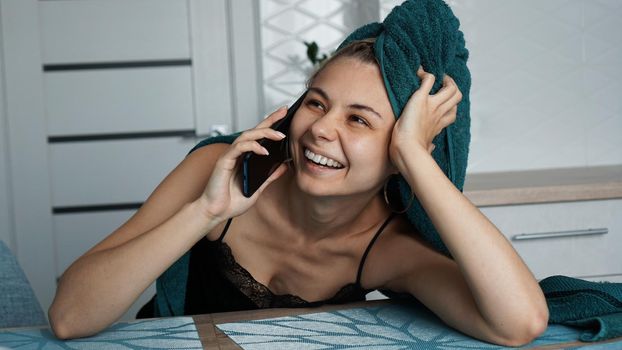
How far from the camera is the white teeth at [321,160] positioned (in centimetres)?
138

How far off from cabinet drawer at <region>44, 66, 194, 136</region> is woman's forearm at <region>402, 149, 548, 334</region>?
82.1 inches

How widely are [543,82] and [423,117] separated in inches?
66.1

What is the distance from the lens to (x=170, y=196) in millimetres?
1489

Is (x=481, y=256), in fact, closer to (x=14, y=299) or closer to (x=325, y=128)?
(x=325, y=128)

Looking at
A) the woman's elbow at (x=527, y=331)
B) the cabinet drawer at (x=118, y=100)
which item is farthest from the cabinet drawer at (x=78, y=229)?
the woman's elbow at (x=527, y=331)

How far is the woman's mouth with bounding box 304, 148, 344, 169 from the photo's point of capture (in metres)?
1.38

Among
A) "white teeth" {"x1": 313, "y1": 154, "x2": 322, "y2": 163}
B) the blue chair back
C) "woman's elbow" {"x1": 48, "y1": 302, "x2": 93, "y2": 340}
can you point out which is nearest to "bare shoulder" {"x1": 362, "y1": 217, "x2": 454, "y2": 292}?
"white teeth" {"x1": 313, "y1": 154, "x2": 322, "y2": 163}

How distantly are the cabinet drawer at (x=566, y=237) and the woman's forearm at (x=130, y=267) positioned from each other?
126 centimetres

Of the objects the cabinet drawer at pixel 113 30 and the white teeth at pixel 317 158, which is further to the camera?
the cabinet drawer at pixel 113 30

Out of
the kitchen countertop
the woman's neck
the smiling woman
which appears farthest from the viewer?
the kitchen countertop

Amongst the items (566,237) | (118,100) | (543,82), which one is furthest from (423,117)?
(118,100)

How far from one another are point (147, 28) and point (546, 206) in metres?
1.77

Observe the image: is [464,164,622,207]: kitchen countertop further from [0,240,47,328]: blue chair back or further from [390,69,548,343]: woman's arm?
[0,240,47,328]: blue chair back

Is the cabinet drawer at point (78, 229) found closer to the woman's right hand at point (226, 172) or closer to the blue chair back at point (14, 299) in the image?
the blue chair back at point (14, 299)
